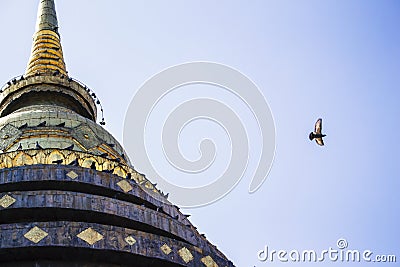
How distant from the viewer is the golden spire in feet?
154

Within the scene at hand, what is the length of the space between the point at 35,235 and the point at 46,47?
88.5 ft

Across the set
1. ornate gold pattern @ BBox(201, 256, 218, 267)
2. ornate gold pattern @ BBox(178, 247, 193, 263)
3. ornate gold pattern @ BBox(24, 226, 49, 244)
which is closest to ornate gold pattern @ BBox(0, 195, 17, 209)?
ornate gold pattern @ BBox(24, 226, 49, 244)

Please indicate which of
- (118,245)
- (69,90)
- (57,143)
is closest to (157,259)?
(118,245)

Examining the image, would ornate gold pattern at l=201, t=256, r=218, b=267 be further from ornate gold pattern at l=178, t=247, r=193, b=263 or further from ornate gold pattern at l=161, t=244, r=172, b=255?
ornate gold pattern at l=161, t=244, r=172, b=255

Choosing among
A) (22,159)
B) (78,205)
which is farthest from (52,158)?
(78,205)

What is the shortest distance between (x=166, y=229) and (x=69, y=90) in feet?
59.9

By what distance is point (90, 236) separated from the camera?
24.3 m

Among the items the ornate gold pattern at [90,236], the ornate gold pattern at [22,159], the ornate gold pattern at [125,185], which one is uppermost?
the ornate gold pattern at [22,159]

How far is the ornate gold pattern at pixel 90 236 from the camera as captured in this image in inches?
949

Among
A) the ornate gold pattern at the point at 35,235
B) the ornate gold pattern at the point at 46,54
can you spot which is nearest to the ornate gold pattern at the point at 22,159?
the ornate gold pattern at the point at 35,235

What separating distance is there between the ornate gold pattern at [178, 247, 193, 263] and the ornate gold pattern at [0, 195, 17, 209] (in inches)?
222

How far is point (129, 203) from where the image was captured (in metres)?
28.0

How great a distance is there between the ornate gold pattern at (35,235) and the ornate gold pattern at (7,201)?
7.98 feet

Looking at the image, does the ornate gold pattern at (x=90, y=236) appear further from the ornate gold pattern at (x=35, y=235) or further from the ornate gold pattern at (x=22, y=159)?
the ornate gold pattern at (x=22, y=159)
